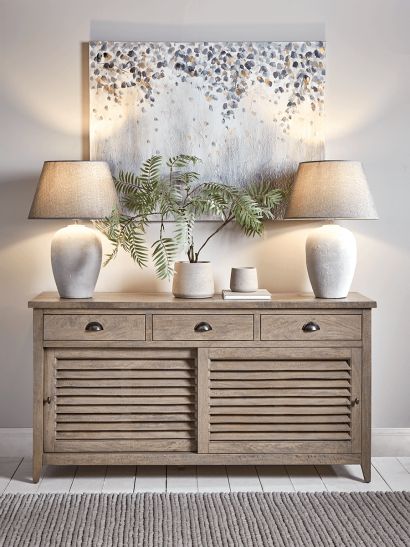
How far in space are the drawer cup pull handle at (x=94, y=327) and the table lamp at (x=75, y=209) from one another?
0.15 metres

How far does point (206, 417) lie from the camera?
3344mm

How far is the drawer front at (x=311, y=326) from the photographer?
3311 mm

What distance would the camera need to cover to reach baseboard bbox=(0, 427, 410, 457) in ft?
12.2

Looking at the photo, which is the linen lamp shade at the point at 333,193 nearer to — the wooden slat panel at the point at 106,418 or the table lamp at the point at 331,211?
the table lamp at the point at 331,211

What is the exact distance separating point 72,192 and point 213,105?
80 cm

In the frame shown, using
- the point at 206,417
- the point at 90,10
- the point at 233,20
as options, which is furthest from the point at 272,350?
the point at 90,10

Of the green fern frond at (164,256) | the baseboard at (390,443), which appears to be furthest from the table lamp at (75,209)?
the baseboard at (390,443)

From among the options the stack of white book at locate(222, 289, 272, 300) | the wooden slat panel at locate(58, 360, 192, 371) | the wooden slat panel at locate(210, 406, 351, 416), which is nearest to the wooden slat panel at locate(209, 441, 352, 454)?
the wooden slat panel at locate(210, 406, 351, 416)

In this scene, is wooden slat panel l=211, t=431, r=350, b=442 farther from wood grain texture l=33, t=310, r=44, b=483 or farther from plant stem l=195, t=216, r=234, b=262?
plant stem l=195, t=216, r=234, b=262

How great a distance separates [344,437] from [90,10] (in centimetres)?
218

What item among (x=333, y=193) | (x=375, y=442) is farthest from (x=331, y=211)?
(x=375, y=442)

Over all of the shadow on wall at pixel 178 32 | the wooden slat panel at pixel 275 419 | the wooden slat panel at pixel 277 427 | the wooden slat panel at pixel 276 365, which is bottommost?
the wooden slat panel at pixel 277 427

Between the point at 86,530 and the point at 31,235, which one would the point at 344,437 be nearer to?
the point at 86,530

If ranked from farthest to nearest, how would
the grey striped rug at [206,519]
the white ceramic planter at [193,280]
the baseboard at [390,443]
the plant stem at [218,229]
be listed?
1. the baseboard at [390,443]
2. the plant stem at [218,229]
3. the white ceramic planter at [193,280]
4. the grey striped rug at [206,519]
